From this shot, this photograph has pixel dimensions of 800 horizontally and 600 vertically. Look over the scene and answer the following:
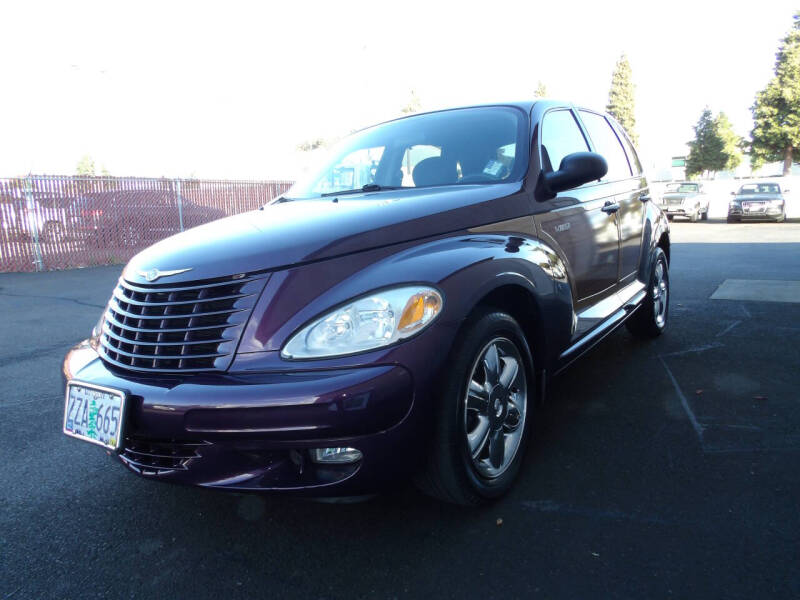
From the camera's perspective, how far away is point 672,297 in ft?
22.8

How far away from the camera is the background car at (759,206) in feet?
66.5

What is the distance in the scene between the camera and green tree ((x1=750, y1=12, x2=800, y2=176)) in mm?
38531

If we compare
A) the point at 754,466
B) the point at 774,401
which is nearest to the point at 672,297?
the point at 774,401

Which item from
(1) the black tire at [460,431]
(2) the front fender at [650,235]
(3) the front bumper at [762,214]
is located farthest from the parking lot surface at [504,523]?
(3) the front bumper at [762,214]

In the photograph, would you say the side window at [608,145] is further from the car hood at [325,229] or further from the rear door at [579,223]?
the car hood at [325,229]

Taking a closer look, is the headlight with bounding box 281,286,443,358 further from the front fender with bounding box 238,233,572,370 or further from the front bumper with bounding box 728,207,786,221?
the front bumper with bounding box 728,207,786,221

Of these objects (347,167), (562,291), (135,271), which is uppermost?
(347,167)

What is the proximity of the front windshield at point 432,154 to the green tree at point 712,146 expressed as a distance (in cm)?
5693

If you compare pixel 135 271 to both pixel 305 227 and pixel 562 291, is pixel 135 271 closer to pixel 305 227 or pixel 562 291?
pixel 305 227

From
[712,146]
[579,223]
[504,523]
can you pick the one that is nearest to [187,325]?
[504,523]

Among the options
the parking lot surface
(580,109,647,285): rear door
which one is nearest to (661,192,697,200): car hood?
(580,109,647,285): rear door

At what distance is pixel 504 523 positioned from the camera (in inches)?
89.0

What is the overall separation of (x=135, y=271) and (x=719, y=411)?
3111 mm

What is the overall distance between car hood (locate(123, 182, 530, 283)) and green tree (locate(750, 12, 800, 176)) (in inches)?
1784
